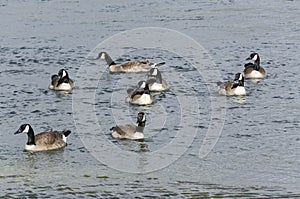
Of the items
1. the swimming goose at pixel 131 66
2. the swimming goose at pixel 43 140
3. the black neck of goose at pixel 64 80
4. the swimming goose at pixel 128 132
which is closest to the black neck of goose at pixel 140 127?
the swimming goose at pixel 128 132

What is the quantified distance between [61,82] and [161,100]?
2.35 m

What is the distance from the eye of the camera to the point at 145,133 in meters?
16.6

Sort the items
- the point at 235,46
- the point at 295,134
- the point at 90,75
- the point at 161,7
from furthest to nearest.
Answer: the point at 161,7 < the point at 235,46 < the point at 90,75 < the point at 295,134

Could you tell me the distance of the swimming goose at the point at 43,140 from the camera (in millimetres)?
15516

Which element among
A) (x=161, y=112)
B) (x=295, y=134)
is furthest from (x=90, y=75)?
(x=295, y=134)

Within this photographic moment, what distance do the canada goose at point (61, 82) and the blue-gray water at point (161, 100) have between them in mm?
211

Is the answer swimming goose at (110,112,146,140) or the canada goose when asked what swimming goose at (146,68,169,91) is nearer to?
the canada goose

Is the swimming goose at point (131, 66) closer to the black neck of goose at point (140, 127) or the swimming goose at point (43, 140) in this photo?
the black neck of goose at point (140, 127)

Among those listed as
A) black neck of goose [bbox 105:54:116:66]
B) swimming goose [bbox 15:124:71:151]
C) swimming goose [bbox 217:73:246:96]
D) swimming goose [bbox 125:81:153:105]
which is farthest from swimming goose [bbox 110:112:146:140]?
black neck of goose [bbox 105:54:116:66]

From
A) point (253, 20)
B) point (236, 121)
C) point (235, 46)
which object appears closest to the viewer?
point (236, 121)

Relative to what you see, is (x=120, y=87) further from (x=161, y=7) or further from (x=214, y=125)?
(x=161, y=7)

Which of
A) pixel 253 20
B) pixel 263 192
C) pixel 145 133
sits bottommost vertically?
pixel 263 192

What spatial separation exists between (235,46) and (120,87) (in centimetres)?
502

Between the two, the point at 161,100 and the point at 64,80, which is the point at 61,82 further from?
the point at 161,100
